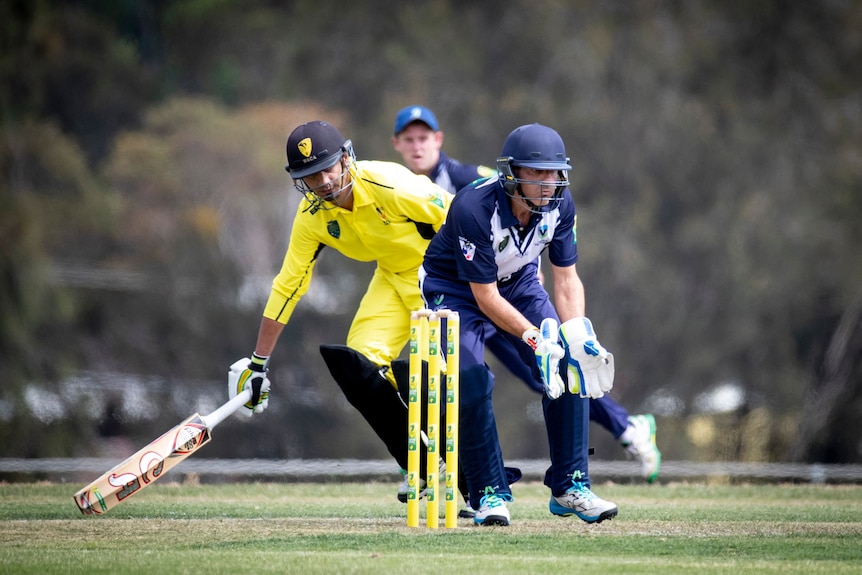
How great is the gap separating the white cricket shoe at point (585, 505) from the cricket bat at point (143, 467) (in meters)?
1.55

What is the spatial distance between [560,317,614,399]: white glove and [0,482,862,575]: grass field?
54cm

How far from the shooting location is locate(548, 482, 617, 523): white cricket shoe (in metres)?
5.24

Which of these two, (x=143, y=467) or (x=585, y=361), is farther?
(x=143, y=467)

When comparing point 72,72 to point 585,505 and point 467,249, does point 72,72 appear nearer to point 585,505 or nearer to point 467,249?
point 467,249

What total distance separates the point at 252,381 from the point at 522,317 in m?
1.43

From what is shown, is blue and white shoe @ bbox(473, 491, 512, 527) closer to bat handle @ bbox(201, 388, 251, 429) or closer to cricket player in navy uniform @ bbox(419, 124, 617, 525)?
cricket player in navy uniform @ bbox(419, 124, 617, 525)

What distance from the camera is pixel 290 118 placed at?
24.7 meters

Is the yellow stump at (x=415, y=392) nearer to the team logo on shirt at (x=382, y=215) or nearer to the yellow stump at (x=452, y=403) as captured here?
the yellow stump at (x=452, y=403)

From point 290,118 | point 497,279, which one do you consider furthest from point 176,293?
point 497,279

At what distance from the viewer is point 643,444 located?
6125 mm

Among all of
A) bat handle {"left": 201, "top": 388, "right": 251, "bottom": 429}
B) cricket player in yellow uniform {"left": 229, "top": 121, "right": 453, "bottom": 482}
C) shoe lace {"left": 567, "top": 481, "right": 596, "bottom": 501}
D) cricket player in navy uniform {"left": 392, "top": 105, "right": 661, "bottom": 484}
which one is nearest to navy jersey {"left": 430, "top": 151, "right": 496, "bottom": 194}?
cricket player in navy uniform {"left": 392, "top": 105, "right": 661, "bottom": 484}

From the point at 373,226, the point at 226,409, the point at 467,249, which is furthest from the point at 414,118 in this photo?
the point at 467,249

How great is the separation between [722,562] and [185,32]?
24725 mm

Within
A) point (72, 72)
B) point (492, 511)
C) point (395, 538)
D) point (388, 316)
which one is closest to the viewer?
point (395, 538)
